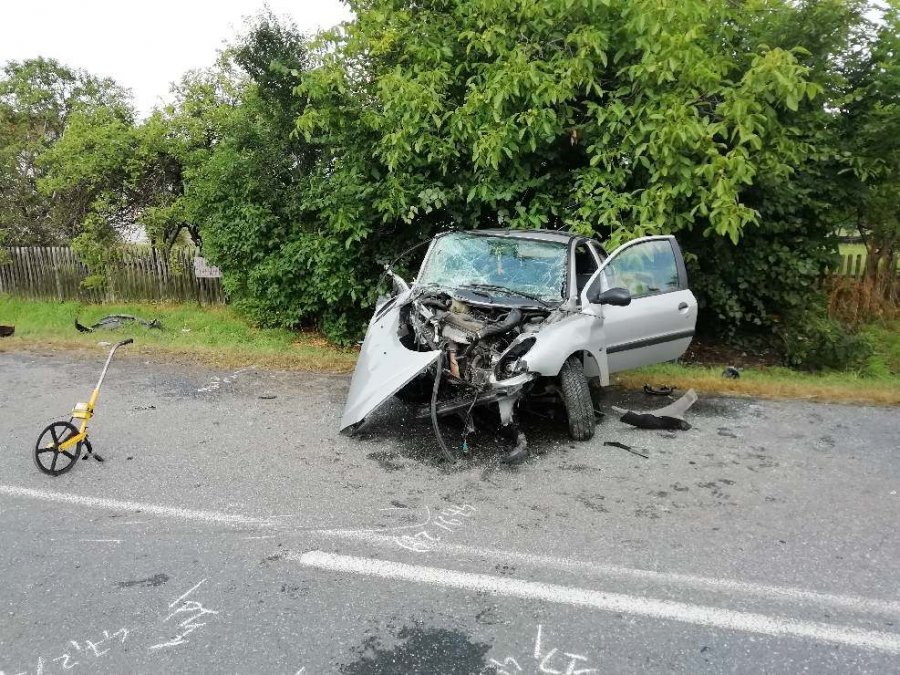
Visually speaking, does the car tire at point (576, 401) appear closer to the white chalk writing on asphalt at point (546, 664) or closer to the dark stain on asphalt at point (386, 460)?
the dark stain on asphalt at point (386, 460)

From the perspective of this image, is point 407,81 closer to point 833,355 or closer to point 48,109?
point 833,355

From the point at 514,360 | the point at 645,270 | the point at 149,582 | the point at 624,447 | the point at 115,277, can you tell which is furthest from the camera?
the point at 115,277

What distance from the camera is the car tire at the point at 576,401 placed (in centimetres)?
516

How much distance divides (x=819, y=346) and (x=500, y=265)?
5555 millimetres

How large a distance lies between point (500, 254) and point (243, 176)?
5.39 meters

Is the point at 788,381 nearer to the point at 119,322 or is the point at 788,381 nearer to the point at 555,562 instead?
the point at 555,562

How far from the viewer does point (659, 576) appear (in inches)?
128

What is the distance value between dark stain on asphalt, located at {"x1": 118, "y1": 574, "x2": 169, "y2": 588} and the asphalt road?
1 centimetres

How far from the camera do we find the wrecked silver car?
485 cm

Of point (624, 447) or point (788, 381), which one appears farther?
point (788, 381)

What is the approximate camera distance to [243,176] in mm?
9695

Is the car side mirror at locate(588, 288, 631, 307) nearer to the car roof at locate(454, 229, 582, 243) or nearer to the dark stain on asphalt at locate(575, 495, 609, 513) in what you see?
the car roof at locate(454, 229, 582, 243)

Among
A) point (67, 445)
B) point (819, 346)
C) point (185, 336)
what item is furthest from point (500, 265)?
point (185, 336)

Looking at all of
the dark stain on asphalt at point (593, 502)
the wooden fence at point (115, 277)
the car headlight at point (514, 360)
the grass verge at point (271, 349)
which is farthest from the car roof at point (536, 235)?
the wooden fence at point (115, 277)
